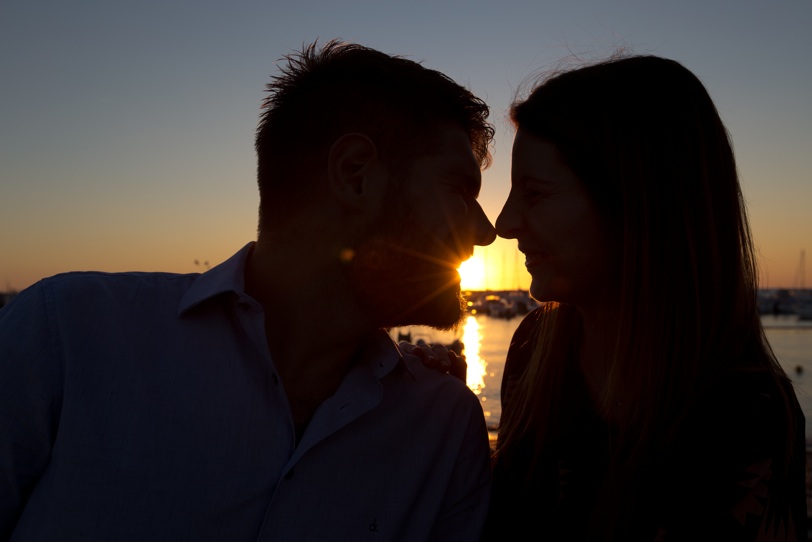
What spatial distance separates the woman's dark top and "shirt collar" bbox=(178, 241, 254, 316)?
5.61ft

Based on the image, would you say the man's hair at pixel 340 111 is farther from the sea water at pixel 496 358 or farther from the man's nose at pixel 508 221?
the sea water at pixel 496 358

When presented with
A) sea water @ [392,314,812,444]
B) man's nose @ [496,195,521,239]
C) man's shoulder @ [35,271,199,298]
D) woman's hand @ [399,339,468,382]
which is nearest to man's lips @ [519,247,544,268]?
man's nose @ [496,195,521,239]

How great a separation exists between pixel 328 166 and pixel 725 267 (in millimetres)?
1829

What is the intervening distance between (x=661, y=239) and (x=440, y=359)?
1.25 meters

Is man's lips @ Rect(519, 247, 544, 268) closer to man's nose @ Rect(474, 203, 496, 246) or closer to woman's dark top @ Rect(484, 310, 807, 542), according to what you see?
man's nose @ Rect(474, 203, 496, 246)

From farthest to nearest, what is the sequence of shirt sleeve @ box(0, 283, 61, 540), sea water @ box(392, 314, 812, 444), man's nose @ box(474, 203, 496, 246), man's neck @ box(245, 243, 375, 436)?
sea water @ box(392, 314, 812, 444), man's nose @ box(474, 203, 496, 246), man's neck @ box(245, 243, 375, 436), shirt sleeve @ box(0, 283, 61, 540)

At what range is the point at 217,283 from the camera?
269cm

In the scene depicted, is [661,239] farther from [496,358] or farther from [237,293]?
[496,358]

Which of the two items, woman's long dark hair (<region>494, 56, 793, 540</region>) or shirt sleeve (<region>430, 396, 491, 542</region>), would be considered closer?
woman's long dark hair (<region>494, 56, 793, 540</region>)

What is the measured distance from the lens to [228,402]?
2482mm

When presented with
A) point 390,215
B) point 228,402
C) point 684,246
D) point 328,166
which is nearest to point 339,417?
point 228,402

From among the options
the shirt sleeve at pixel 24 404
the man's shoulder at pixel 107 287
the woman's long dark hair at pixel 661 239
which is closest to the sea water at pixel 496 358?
the woman's long dark hair at pixel 661 239

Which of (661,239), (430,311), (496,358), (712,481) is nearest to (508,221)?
(430,311)

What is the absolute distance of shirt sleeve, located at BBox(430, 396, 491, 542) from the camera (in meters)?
3.01
